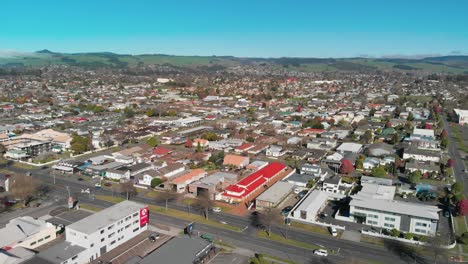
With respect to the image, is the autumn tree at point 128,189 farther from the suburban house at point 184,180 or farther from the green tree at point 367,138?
the green tree at point 367,138

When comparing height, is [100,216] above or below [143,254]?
above

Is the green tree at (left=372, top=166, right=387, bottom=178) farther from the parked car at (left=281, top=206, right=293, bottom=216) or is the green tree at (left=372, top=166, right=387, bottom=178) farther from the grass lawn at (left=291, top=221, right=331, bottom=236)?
the grass lawn at (left=291, top=221, right=331, bottom=236)

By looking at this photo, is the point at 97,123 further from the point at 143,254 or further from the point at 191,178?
the point at 143,254

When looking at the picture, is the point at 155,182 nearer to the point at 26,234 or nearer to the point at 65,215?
the point at 65,215

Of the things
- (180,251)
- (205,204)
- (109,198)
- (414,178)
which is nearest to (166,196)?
(109,198)

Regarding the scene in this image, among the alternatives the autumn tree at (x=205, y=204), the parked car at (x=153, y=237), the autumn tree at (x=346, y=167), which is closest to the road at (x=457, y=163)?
the autumn tree at (x=346, y=167)

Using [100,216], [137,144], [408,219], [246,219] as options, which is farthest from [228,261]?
[137,144]

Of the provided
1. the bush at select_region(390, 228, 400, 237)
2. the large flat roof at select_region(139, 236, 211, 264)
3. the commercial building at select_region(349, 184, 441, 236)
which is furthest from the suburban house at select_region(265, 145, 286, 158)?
the large flat roof at select_region(139, 236, 211, 264)
